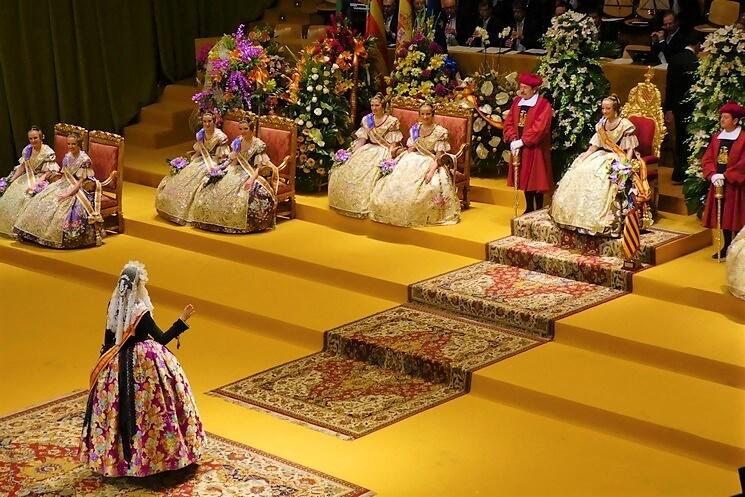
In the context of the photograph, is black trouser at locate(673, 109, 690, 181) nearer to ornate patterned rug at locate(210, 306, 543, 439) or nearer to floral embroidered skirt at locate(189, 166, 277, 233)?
ornate patterned rug at locate(210, 306, 543, 439)

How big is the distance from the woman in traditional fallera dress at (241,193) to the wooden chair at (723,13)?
11.9 ft

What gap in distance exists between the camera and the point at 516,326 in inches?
397

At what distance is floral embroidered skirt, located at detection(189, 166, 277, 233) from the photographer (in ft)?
39.0

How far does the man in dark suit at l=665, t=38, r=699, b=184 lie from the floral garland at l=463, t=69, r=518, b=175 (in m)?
1.28

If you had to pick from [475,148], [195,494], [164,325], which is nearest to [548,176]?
[475,148]

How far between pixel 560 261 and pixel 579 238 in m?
0.28

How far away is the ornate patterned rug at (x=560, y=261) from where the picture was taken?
10.5 meters

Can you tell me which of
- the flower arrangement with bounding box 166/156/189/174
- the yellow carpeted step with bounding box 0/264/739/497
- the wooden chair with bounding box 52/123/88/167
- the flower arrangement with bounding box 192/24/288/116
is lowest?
the yellow carpeted step with bounding box 0/264/739/497

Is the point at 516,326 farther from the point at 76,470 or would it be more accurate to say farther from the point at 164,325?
the point at 76,470

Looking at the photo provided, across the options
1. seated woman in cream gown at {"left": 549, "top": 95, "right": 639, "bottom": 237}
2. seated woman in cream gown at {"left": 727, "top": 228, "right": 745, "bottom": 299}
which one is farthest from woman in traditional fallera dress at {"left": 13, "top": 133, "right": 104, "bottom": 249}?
seated woman in cream gown at {"left": 727, "top": 228, "right": 745, "bottom": 299}

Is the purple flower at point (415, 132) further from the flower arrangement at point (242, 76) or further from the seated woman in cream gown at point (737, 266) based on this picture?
the seated woman in cream gown at point (737, 266)

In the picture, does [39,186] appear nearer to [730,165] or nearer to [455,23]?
[455,23]

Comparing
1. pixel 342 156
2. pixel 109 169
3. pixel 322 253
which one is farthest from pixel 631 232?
pixel 109 169

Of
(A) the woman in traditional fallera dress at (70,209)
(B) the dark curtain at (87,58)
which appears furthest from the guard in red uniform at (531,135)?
(B) the dark curtain at (87,58)
